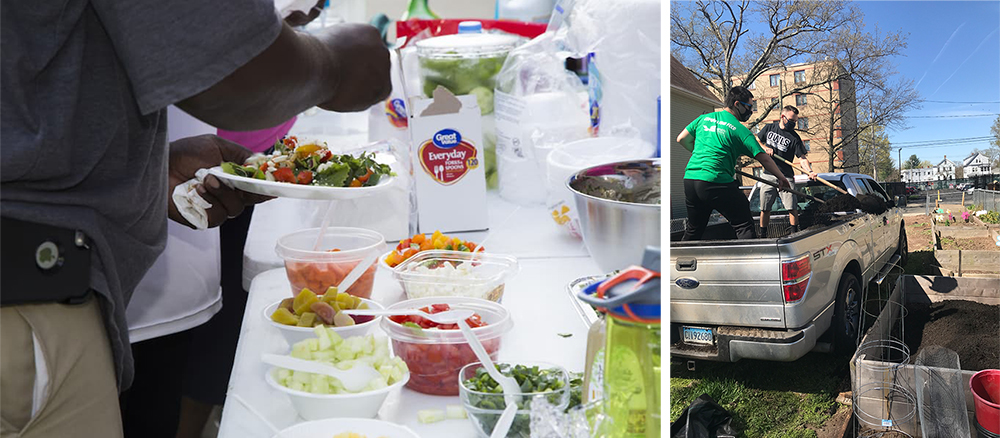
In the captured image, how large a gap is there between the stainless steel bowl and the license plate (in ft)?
1.12

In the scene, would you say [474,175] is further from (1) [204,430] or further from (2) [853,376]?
(1) [204,430]

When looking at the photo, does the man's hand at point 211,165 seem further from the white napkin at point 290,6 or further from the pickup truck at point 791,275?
the pickup truck at point 791,275

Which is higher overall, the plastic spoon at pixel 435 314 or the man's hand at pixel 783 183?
the man's hand at pixel 783 183

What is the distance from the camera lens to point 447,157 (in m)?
1.57

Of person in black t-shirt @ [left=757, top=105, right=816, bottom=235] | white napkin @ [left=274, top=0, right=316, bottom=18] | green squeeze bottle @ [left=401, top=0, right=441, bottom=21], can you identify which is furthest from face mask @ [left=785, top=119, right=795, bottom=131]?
green squeeze bottle @ [left=401, top=0, right=441, bottom=21]

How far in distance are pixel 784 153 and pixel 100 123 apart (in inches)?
34.8

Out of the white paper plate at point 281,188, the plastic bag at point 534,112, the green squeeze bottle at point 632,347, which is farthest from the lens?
the plastic bag at point 534,112

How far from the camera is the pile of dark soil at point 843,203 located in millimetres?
1029

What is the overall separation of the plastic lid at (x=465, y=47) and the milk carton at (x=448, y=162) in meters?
0.28

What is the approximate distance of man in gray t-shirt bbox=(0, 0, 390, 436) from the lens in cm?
65

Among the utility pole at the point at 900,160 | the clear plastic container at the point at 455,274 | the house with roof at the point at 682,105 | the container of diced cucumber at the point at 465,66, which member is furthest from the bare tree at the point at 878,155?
the container of diced cucumber at the point at 465,66

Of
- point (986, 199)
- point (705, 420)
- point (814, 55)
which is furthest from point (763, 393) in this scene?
point (814, 55)

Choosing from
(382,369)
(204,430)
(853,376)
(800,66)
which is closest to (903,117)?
(800,66)

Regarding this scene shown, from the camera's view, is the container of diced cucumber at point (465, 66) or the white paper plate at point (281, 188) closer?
the white paper plate at point (281, 188)
